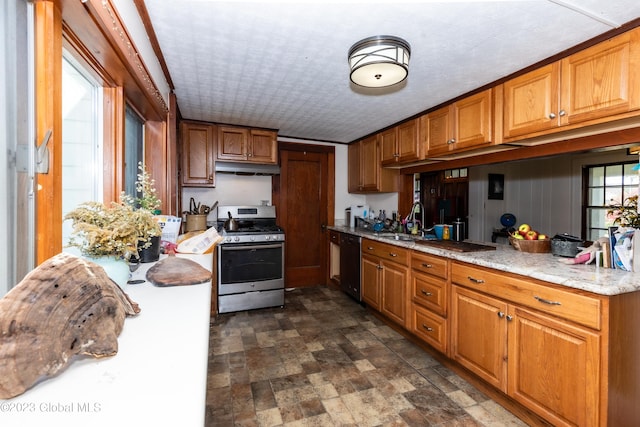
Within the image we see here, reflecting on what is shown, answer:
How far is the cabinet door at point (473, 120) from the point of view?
2.35 meters

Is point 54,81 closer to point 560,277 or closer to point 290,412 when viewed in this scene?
point 290,412

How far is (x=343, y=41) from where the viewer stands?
177cm

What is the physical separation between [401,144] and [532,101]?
4.69 feet

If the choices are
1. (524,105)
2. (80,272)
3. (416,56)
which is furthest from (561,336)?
(80,272)

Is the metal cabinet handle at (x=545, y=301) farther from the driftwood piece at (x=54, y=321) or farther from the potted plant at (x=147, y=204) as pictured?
the potted plant at (x=147, y=204)

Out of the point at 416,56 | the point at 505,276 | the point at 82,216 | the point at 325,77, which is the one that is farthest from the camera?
the point at 325,77

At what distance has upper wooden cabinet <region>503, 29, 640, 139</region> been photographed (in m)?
1.58

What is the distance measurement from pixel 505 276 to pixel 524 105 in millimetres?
1172

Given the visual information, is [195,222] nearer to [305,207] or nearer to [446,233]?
[305,207]

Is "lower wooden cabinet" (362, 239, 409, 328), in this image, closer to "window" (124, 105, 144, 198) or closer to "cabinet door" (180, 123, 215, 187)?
"cabinet door" (180, 123, 215, 187)

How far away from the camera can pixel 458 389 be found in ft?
6.68

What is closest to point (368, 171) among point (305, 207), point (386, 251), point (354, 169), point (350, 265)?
point (354, 169)

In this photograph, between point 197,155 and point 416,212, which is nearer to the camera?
point 197,155

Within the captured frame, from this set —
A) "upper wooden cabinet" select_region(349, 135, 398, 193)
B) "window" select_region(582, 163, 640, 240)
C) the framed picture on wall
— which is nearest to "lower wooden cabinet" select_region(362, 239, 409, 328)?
"upper wooden cabinet" select_region(349, 135, 398, 193)
